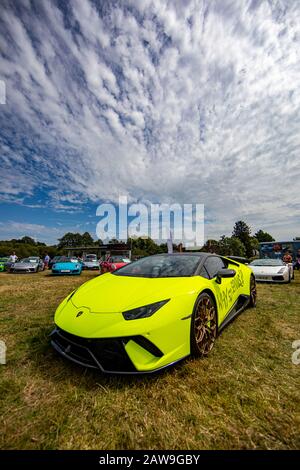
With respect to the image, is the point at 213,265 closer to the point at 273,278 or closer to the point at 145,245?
the point at 273,278

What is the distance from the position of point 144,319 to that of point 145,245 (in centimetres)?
7614

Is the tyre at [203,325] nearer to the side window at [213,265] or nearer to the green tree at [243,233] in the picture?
the side window at [213,265]

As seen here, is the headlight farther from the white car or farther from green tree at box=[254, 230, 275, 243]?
green tree at box=[254, 230, 275, 243]

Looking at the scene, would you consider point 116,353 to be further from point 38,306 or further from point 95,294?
point 38,306

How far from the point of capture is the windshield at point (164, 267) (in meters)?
2.70

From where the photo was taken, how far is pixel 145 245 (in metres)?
77.9

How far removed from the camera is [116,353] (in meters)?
1.73

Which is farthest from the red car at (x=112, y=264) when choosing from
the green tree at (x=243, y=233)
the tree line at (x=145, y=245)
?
the green tree at (x=243, y=233)

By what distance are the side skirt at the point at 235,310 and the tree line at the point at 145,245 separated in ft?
103

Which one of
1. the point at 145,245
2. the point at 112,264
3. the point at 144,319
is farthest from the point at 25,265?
the point at 145,245

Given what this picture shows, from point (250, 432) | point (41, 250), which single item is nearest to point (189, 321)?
point (250, 432)

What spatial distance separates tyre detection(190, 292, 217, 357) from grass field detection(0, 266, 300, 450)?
0.38ft
